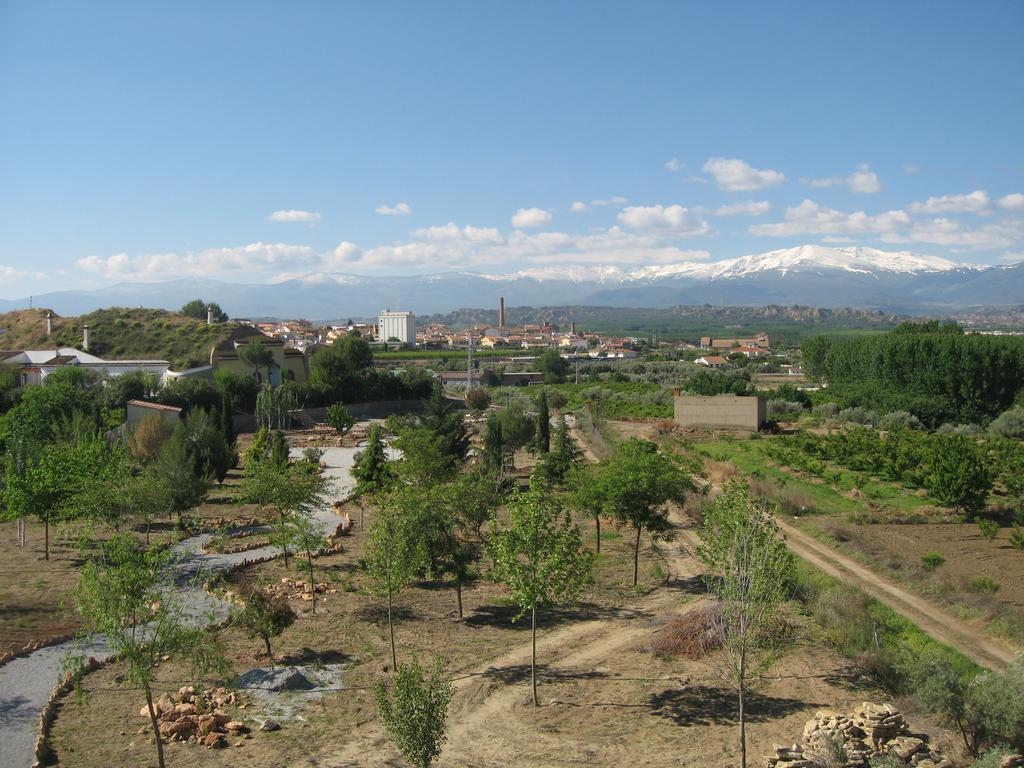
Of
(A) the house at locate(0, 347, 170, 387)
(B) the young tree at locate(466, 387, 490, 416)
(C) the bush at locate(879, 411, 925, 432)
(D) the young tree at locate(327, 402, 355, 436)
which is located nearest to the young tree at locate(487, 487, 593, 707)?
(D) the young tree at locate(327, 402, 355, 436)

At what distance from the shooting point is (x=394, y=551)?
573 inches

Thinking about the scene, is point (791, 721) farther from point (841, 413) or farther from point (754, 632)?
point (841, 413)

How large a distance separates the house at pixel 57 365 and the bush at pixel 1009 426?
167ft

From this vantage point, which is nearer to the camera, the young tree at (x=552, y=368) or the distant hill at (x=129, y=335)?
the distant hill at (x=129, y=335)

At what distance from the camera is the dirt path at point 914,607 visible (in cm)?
1492

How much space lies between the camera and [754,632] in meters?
10.5

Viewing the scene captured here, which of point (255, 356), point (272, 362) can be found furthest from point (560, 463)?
point (272, 362)

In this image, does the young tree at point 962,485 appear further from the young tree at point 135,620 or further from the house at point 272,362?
the house at point 272,362

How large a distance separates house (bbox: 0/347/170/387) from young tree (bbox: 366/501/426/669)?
43.8 metres

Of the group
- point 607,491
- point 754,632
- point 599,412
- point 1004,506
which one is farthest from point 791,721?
point 599,412

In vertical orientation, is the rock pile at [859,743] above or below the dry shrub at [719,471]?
above

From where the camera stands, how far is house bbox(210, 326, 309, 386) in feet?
197

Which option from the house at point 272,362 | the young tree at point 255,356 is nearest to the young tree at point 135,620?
the house at point 272,362

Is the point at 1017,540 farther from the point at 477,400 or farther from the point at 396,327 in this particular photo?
the point at 396,327
